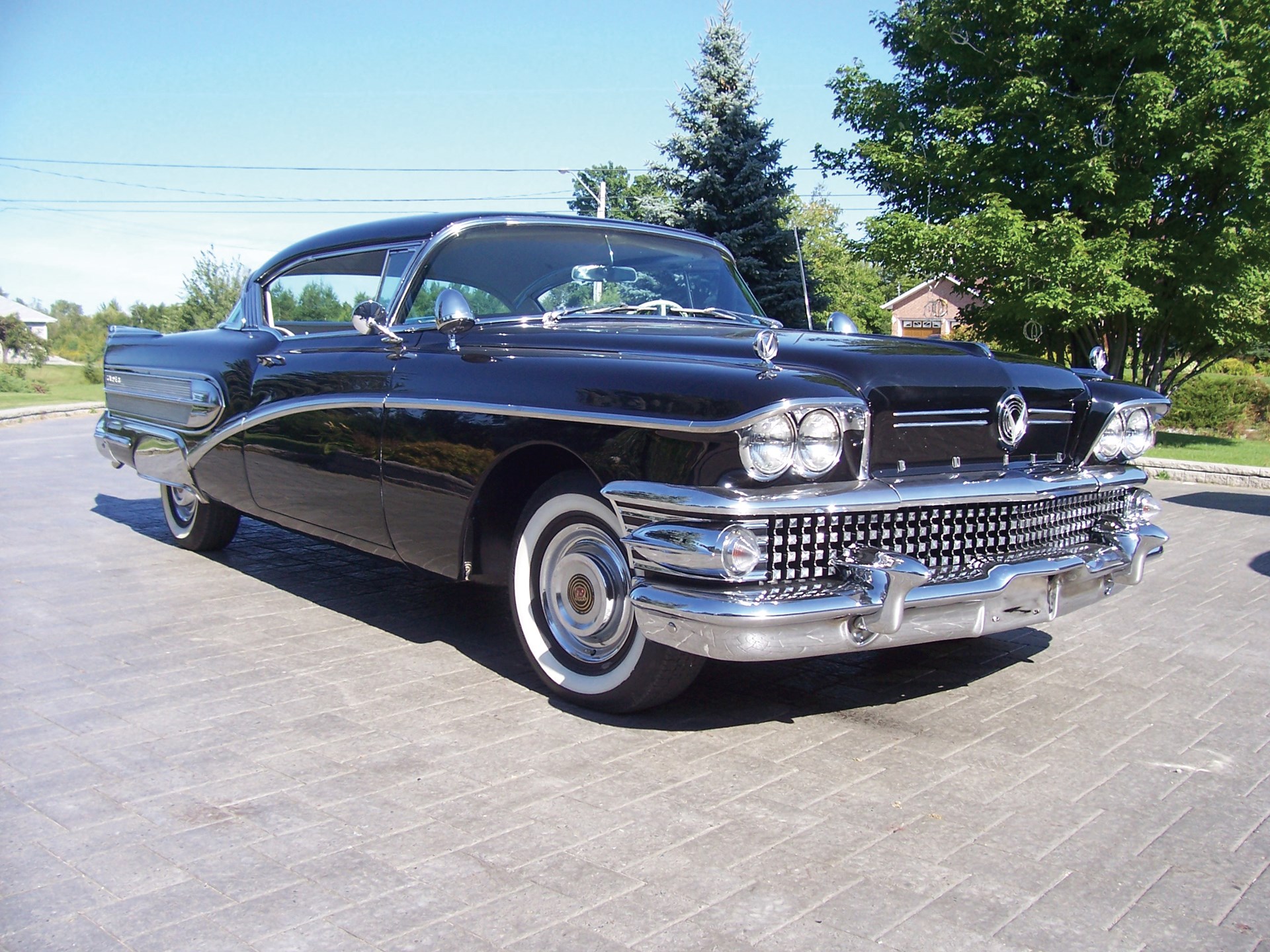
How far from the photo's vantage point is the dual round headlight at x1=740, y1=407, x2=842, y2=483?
293 cm

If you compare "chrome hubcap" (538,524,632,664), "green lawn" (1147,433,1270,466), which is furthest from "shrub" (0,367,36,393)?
"chrome hubcap" (538,524,632,664)

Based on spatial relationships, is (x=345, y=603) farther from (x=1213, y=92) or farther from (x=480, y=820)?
(x=1213, y=92)

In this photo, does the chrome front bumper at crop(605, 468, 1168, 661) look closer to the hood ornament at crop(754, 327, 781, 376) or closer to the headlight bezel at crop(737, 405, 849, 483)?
the headlight bezel at crop(737, 405, 849, 483)

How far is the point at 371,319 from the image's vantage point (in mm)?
4281

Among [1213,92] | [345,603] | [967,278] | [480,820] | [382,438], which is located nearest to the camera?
[480,820]

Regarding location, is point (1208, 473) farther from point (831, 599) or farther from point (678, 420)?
point (678, 420)

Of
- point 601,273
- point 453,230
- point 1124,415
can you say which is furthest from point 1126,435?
point 453,230

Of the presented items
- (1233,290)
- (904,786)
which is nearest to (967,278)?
(1233,290)

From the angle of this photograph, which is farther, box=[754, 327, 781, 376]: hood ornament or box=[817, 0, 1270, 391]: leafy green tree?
box=[817, 0, 1270, 391]: leafy green tree

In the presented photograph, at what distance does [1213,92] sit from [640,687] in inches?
515

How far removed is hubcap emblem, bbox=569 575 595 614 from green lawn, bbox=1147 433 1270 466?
10210 millimetres

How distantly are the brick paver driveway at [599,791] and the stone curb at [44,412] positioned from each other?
1422cm

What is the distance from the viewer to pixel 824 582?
307 cm

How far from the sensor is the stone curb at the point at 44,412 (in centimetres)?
1722
